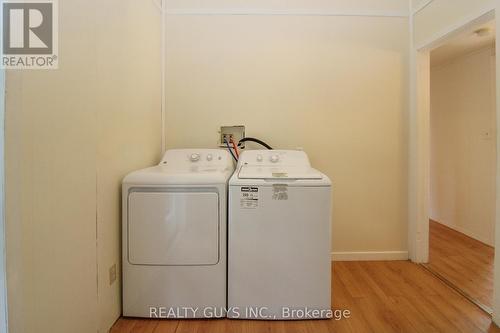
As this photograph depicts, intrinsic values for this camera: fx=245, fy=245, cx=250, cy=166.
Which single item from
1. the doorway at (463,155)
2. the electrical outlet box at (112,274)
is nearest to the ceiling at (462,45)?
the doorway at (463,155)

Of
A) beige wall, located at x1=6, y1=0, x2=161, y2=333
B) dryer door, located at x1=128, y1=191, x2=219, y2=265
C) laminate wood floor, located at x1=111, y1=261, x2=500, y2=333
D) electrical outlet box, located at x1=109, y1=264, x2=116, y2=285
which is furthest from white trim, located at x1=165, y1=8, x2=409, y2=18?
laminate wood floor, located at x1=111, y1=261, x2=500, y2=333

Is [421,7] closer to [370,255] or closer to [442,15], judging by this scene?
[442,15]

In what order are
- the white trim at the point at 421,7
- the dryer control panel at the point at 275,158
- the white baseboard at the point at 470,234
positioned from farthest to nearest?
the white baseboard at the point at 470,234, the white trim at the point at 421,7, the dryer control panel at the point at 275,158

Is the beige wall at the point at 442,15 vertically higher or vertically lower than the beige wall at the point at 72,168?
higher

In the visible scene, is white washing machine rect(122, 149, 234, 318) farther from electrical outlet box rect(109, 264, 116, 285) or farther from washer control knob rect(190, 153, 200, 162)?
washer control knob rect(190, 153, 200, 162)

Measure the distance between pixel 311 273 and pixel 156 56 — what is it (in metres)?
2.04

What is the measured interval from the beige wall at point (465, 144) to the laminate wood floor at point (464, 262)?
23 cm

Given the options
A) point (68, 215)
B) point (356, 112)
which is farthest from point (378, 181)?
point (68, 215)

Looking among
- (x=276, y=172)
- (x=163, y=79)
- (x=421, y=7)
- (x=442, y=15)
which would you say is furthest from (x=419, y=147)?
(x=163, y=79)

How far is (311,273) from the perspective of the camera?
146 centimetres

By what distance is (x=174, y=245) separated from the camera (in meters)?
1.48

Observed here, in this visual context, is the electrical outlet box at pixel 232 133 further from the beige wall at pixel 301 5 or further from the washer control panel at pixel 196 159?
the beige wall at pixel 301 5

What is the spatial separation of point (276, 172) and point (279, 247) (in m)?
0.47

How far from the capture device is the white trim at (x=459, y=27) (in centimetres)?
151
